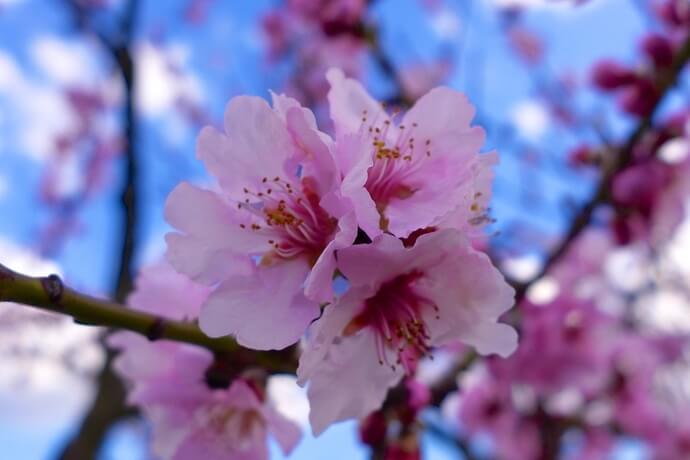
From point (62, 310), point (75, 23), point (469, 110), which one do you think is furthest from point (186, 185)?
point (75, 23)

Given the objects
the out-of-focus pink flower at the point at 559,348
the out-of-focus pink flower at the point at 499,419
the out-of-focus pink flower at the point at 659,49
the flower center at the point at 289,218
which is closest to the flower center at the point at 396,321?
the flower center at the point at 289,218

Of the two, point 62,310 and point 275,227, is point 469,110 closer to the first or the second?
point 275,227

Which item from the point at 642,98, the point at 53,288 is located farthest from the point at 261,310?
the point at 642,98

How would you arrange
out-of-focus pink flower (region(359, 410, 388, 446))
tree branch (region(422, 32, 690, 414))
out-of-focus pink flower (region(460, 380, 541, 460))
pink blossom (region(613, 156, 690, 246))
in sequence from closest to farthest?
out-of-focus pink flower (region(359, 410, 388, 446)) < tree branch (region(422, 32, 690, 414)) < pink blossom (region(613, 156, 690, 246)) < out-of-focus pink flower (region(460, 380, 541, 460))

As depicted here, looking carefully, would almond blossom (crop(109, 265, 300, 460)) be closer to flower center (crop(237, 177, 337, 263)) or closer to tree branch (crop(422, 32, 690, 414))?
flower center (crop(237, 177, 337, 263))

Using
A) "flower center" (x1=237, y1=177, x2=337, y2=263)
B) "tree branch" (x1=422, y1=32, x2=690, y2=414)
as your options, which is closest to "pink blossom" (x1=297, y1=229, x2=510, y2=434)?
"flower center" (x1=237, y1=177, x2=337, y2=263)

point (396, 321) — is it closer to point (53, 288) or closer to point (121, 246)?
point (53, 288)
